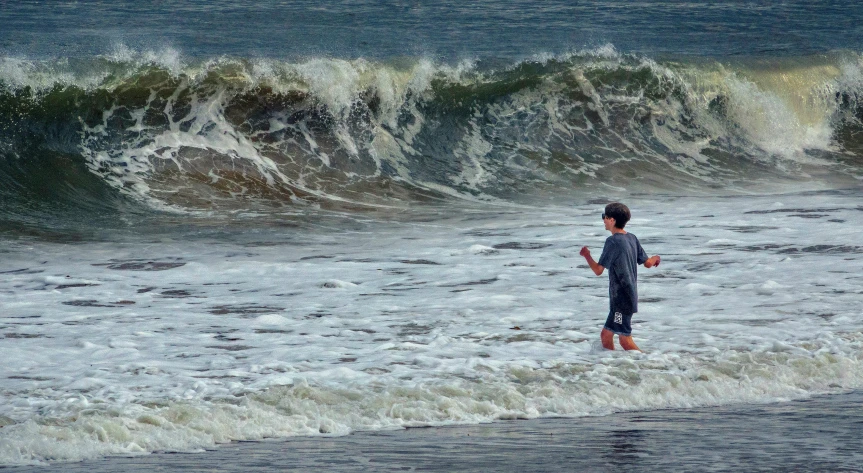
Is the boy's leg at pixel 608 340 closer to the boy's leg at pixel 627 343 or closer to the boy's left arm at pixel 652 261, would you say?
the boy's leg at pixel 627 343

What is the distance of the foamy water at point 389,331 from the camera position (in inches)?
195

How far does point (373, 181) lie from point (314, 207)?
175 centimetres

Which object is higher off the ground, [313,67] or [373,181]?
[313,67]

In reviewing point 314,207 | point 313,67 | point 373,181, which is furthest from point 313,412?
point 313,67

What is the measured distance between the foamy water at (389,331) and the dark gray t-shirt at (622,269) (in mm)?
270

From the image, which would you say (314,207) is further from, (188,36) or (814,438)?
(188,36)

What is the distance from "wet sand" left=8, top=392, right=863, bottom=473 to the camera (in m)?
4.05

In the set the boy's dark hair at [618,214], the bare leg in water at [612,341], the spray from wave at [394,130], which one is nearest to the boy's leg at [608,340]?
the bare leg in water at [612,341]

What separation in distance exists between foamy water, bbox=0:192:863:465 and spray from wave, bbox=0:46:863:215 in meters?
3.80

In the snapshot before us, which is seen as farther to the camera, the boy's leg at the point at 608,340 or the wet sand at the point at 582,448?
the boy's leg at the point at 608,340

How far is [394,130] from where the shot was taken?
54.2 ft

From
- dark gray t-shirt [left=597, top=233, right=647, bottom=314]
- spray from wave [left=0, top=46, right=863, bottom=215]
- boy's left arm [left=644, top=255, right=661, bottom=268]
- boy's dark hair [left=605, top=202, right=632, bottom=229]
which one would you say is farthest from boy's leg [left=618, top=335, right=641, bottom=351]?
spray from wave [left=0, top=46, right=863, bottom=215]

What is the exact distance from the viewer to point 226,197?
13898mm

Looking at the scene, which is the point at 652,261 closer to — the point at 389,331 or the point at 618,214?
the point at 618,214
